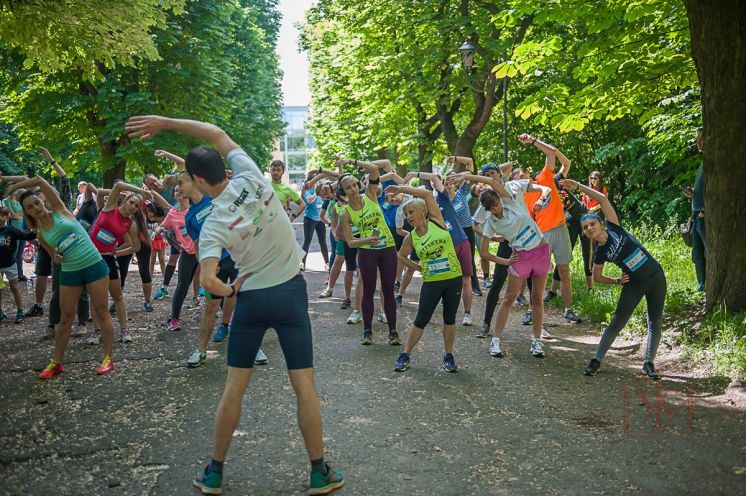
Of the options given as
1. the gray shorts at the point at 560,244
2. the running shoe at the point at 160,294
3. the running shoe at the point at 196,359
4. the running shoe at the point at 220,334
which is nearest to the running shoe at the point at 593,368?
the gray shorts at the point at 560,244

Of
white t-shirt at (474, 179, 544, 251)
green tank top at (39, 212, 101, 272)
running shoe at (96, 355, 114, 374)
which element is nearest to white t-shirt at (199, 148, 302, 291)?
green tank top at (39, 212, 101, 272)

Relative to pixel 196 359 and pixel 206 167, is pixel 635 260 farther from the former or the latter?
pixel 196 359

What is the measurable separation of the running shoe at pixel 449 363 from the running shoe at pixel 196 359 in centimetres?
256

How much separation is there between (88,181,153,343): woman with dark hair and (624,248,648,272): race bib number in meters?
5.53

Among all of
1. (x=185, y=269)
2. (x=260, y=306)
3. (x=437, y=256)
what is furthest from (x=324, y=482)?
(x=185, y=269)

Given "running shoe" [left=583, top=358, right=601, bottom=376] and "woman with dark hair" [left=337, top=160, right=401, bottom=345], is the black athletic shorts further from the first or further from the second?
"woman with dark hair" [left=337, top=160, right=401, bottom=345]

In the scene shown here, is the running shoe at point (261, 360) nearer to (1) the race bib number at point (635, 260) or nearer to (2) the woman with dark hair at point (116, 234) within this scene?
(2) the woman with dark hair at point (116, 234)

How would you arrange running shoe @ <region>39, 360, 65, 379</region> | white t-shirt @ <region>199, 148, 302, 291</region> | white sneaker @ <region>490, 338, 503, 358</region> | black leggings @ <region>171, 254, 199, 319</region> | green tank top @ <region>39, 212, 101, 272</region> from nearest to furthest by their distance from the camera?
white t-shirt @ <region>199, 148, 302, 291</region> < green tank top @ <region>39, 212, 101, 272</region> < running shoe @ <region>39, 360, 65, 379</region> < white sneaker @ <region>490, 338, 503, 358</region> < black leggings @ <region>171, 254, 199, 319</region>

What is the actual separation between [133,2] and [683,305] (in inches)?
367

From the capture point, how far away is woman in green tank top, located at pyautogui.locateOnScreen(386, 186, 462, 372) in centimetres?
725

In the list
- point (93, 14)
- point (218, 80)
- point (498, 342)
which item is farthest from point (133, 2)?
point (218, 80)

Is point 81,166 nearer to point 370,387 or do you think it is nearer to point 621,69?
point 621,69

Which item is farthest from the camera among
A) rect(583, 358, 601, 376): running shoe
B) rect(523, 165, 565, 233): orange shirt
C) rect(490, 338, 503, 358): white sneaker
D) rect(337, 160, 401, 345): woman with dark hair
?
rect(523, 165, 565, 233): orange shirt

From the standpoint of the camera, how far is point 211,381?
7078 millimetres
